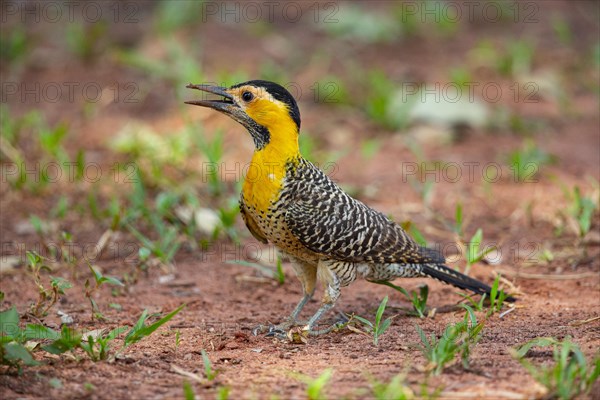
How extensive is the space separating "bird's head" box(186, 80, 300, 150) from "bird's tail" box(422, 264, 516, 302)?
4.48ft

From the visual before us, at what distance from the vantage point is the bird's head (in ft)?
18.9

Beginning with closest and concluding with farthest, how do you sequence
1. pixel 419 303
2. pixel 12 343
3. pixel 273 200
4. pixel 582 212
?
pixel 12 343
pixel 273 200
pixel 419 303
pixel 582 212

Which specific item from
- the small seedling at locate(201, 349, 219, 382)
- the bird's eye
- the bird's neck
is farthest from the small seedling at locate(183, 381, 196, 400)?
the bird's eye

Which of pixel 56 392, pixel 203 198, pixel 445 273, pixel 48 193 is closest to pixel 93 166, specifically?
pixel 48 193

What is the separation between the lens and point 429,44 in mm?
12344

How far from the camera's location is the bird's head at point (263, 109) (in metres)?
5.76

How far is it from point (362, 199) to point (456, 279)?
8.18 ft

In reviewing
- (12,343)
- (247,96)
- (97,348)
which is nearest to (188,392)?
(97,348)

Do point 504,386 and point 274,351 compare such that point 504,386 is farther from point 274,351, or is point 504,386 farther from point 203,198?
point 203,198

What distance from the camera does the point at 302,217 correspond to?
5551 mm

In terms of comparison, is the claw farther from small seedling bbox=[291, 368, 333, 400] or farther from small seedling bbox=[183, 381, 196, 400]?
small seedling bbox=[183, 381, 196, 400]

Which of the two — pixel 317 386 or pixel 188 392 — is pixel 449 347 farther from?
pixel 188 392

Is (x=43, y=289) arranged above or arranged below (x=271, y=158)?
below

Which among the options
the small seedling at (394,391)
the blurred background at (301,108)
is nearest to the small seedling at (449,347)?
the small seedling at (394,391)
